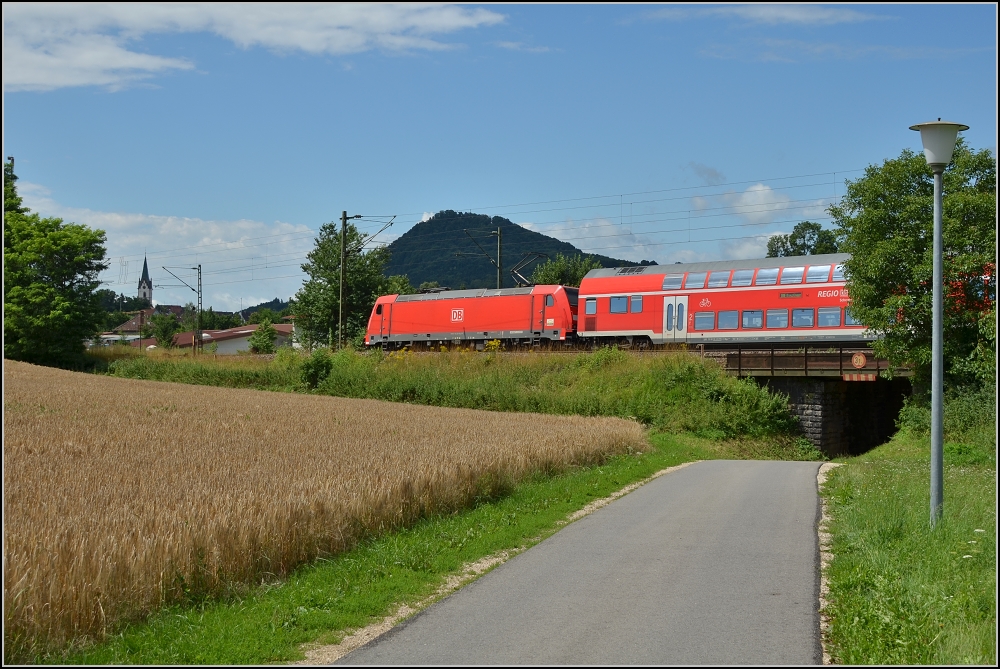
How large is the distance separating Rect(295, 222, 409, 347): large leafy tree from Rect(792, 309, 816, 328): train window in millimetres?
35773

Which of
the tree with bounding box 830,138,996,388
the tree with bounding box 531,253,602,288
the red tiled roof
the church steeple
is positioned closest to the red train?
the tree with bounding box 830,138,996,388

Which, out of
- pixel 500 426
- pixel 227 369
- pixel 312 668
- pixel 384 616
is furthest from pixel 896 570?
pixel 227 369

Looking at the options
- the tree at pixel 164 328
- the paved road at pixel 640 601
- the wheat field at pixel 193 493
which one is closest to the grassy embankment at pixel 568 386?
the wheat field at pixel 193 493

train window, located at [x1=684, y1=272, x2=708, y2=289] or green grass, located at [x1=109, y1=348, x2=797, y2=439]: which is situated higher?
train window, located at [x1=684, y1=272, x2=708, y2=289]

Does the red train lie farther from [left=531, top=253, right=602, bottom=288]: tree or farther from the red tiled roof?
the red tiled roof

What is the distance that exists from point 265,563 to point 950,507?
8.79 m

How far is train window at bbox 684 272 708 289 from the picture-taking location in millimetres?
37062

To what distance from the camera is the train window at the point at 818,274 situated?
111 feet

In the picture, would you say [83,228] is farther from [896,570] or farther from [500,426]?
[896,570]

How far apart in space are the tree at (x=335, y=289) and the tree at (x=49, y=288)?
14402mm

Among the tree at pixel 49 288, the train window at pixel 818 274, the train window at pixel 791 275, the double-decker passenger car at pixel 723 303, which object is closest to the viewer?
the train window at pixel 818 274

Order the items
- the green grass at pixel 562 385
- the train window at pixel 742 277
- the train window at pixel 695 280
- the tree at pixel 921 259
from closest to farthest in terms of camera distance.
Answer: the tree at pixel 921 259
the green grass at pixel 562 385
the train window at pixel 742 277
the train window at pixel 695 280

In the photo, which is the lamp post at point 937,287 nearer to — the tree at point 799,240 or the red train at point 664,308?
the red train at point 664,308

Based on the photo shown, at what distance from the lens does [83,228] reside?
61.4m
